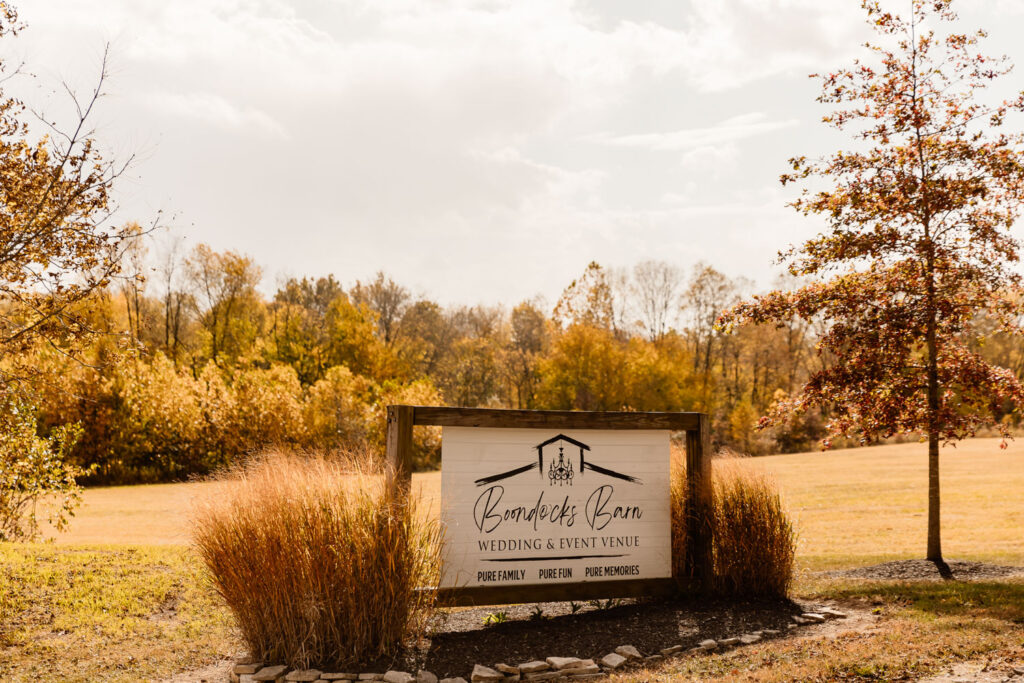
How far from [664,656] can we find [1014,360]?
153 feet

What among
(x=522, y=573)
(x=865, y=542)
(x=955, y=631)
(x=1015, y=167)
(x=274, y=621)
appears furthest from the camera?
(x=865, y=542)

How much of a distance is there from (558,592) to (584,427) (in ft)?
4.88

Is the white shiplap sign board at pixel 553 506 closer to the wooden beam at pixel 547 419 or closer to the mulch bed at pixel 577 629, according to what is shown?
the wooden beam at pixel 547 419

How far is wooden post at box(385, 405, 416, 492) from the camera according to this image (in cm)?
615

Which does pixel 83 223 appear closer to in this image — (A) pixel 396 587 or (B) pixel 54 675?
(B) pixel 54 675

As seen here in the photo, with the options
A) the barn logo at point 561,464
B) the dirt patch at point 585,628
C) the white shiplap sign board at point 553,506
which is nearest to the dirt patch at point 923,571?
the dirt patch at point 585,628

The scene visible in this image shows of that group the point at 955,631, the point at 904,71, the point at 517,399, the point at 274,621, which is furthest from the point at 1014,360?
the point at 274,621

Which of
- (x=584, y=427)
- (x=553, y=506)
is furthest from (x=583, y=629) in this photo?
(x=584, y=427)

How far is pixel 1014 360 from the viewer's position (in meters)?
44.4

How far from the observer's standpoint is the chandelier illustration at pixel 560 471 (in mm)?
7344

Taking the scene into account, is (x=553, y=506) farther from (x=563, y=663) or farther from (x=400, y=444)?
(x=563, y=663)

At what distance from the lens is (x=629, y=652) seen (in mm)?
5980

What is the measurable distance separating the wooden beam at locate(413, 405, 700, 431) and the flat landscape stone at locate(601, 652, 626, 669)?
2.03 metres

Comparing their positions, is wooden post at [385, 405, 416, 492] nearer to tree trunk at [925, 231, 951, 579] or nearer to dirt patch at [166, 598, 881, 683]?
dirt patch at [166, 598, 881, 683]
